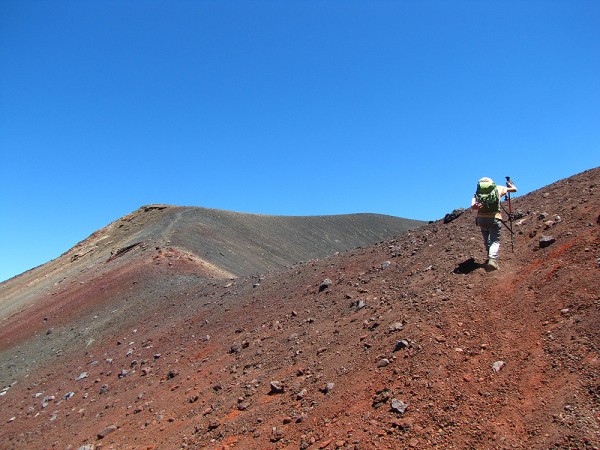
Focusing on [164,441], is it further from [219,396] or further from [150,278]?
[150,278]

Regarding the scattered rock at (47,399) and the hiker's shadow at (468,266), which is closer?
the hiker's shadow at (468,266)

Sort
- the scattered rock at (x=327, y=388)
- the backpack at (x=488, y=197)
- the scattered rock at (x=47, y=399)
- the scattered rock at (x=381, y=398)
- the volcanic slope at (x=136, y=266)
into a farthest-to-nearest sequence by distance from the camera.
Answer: the volcanic slope at (x=136, y=266) < the scattered rock at (x=47, y=399) < the backpack at (x=488, y=197) < the scattered rock at (x=327, y=388) < the scattered rock at (x=381, y=398)

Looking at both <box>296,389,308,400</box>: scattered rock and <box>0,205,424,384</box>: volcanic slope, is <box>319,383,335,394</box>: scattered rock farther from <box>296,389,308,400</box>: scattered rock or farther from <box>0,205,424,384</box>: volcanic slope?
<box>0,205,424,384</box>: volcanic slope

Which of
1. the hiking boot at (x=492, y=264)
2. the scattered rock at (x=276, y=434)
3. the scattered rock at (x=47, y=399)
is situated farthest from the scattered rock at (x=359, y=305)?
the scattered rock at (x=47, y=399)

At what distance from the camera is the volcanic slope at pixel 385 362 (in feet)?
15.9

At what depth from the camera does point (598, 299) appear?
5.71 metres

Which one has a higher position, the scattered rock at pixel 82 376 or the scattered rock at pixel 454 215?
the scattered rock at pixel 454 215

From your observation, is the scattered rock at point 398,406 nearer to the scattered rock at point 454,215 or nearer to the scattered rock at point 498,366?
the scattered rock at point 498,366

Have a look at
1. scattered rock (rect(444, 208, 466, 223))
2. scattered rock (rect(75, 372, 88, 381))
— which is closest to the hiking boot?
scattered rock (rect(444, 208, 466, 223))

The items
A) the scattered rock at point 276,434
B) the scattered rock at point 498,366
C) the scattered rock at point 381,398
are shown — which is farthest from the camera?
the scattered rock at point 276,434

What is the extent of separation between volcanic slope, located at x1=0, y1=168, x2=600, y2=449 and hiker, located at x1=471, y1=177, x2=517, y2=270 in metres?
0.30

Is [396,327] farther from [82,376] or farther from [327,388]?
[82,376]

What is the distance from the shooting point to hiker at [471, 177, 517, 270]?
782cm

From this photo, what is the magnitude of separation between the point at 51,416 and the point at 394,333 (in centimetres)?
790
